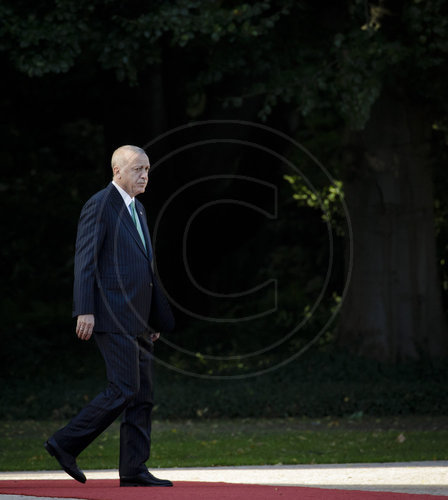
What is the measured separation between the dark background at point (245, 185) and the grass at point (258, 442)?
0.79 metres

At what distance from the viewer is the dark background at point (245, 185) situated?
46.3 ft

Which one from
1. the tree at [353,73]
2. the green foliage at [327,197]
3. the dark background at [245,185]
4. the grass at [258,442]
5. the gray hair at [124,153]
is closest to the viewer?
the gray hair at [124,153]

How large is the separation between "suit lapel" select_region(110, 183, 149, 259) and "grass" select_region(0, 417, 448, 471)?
11.4 ft

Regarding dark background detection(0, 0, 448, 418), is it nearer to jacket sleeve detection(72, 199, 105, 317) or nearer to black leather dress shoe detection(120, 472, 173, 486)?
jacket sleeve detection(72, 199, 105, 317)

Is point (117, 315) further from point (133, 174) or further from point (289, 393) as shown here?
point (289, 393)

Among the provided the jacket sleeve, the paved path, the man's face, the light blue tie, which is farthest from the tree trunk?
the jacket sleeve

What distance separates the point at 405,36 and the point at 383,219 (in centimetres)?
296

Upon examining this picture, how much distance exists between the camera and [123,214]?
6.77 m

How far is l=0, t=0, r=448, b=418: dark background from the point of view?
14.1m

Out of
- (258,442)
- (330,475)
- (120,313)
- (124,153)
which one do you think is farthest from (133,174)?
(258,442)

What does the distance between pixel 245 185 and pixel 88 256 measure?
13805 mm

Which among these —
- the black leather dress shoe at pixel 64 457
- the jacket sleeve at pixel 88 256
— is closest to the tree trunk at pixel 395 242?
the jacket sleeve at pixel 88 256

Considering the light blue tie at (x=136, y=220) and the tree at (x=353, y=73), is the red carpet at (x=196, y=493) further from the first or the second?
the tree at (x=353, y=73)

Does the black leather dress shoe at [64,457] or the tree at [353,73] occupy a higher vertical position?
the tree at [353,73]
